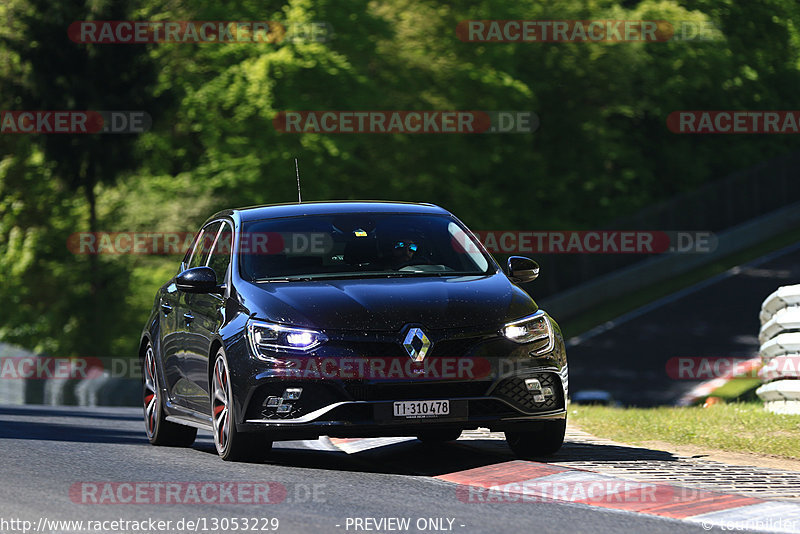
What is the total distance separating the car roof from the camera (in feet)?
37.3

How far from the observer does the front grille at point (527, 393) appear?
9922 millimetres

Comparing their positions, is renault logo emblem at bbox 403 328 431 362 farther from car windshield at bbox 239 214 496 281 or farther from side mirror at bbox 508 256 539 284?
side mirror at bbox 508 256 539 284

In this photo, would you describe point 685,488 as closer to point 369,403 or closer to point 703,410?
point 369,403

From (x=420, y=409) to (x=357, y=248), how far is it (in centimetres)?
162

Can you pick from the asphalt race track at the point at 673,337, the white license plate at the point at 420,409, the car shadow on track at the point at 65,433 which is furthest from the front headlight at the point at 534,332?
the asphalt race track at the point at 673,337

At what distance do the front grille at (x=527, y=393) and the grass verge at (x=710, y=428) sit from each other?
1702 mm

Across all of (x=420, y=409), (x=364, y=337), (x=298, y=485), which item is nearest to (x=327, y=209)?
(x=364, y=337)

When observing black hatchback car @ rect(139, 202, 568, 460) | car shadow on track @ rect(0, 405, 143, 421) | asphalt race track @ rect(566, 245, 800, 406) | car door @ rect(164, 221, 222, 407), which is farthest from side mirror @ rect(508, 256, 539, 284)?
asphalt race track @ rect(566, 245, 800, 406)

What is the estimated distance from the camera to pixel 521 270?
11.1 metres

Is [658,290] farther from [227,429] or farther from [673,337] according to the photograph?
[227,429]

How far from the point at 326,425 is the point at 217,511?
66.9 inches

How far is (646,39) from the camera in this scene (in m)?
56.4

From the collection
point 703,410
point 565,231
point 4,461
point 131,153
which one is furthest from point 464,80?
point 4,461

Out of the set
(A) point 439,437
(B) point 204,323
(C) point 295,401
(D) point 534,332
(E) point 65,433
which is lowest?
(E) point 65,433
